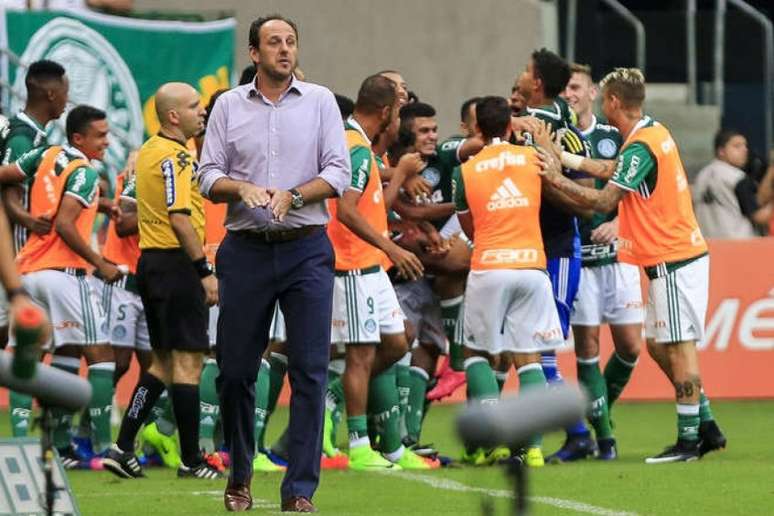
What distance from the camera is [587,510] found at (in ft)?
31.2

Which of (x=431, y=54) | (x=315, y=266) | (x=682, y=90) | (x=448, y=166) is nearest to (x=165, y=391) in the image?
(x=448, y=166)

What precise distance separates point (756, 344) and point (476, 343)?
6.02 meters

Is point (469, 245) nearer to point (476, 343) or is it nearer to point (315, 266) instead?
point (476, 343)

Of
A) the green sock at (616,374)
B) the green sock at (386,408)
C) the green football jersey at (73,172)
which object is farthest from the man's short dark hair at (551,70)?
the green football jersey at (73,172)

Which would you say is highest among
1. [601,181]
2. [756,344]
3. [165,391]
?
[601,181]

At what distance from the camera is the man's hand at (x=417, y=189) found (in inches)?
504

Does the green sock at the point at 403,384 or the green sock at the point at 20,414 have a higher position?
the green sock at the point at 20,414

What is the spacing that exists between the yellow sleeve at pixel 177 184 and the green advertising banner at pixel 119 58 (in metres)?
7.05

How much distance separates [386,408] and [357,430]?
39 centimetres

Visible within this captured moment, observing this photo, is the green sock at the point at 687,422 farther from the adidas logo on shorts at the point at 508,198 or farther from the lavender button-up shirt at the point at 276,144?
the lavender button-up shirt at the point at 276,144

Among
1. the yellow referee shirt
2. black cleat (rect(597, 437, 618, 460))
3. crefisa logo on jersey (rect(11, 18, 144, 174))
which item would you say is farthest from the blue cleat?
crefisa logo on jersey (rect(11, 18, 144, 174))

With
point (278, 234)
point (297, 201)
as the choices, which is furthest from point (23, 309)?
point (278, 234)

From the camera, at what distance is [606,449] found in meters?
12.8

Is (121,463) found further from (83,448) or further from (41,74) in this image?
(41,74)
